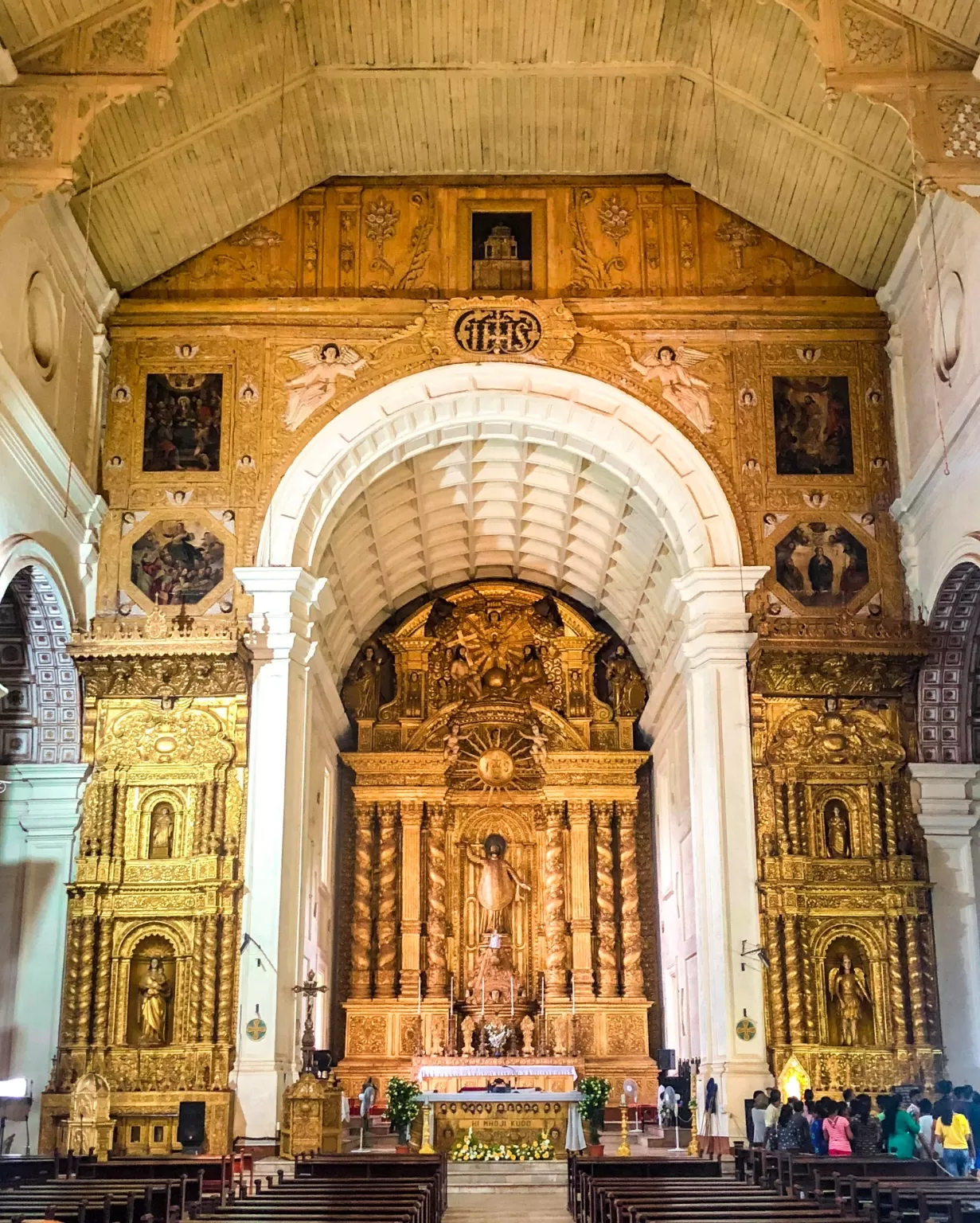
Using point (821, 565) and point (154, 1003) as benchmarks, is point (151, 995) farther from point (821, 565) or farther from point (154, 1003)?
point (821, 565)

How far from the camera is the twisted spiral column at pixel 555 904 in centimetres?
2603

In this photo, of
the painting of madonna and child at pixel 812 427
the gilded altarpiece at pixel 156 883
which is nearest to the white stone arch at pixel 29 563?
the gilded altarpiece at pixel 156 883

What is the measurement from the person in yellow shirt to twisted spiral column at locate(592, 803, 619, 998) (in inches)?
497

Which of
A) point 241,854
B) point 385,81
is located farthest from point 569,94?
point 241,854

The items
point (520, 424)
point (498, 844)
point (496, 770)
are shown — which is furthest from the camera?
point (496, 770)

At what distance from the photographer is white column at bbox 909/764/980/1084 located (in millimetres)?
18500

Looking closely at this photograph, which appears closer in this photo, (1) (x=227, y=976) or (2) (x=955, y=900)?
(1) (x=227, y=976)

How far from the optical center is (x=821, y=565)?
1994 centimetres

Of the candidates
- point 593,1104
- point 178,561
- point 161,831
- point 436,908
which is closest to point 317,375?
point 178,561

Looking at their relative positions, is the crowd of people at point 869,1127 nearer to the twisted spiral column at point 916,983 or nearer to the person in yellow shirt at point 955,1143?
the person in yellow shirt at point 955,1143

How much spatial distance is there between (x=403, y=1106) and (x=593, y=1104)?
2.52m

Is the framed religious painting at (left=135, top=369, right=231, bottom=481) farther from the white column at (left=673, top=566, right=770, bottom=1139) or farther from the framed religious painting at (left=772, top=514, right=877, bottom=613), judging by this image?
the framed religious painting at (left=772, top=514, right=877, bottom=613)

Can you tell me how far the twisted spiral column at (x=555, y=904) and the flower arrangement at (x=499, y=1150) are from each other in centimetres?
659

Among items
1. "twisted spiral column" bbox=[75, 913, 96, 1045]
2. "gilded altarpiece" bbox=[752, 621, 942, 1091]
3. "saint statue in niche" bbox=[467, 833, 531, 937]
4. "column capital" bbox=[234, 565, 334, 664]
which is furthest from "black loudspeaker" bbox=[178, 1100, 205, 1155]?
"saint statue in niche" bbox=[467, 833, 531, 937]
